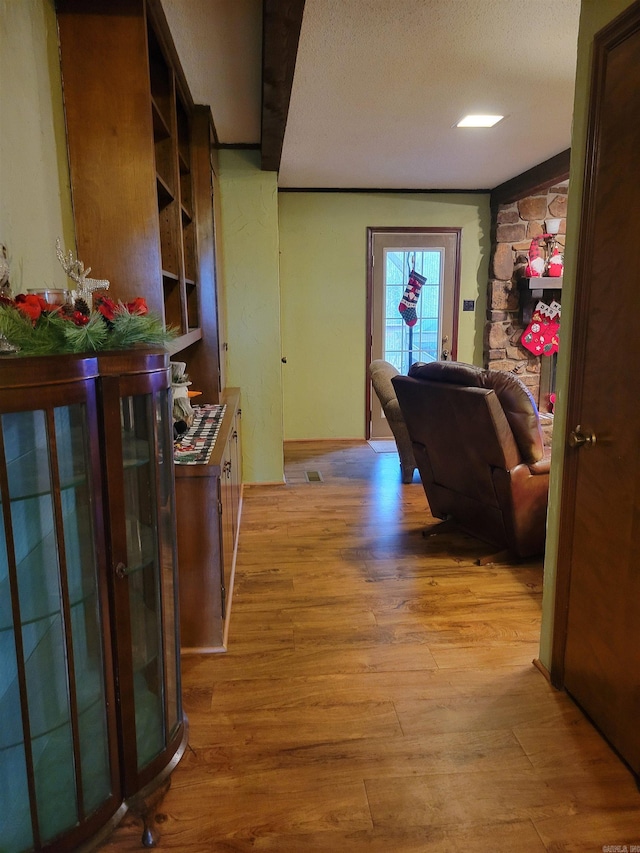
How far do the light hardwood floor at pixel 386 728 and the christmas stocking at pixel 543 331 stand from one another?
9.95 ft

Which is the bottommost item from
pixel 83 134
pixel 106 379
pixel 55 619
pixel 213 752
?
pixel 213 752

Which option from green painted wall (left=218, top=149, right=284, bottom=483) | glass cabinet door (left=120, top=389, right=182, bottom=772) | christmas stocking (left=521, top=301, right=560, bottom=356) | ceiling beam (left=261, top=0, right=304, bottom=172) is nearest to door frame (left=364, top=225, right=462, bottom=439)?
christmas stocking (left=521, top=301, right=560, bottom=356)

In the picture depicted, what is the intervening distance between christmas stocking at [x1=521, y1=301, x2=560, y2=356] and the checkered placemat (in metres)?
3.48

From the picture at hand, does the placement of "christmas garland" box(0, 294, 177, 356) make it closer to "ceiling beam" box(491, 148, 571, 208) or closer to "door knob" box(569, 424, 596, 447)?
"door knob" box(569, 424, 596, 447)

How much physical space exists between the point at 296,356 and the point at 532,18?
3.61 metres

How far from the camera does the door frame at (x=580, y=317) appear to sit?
5.18 feet

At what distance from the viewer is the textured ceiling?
215 cm

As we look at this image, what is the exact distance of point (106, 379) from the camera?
4.00ft

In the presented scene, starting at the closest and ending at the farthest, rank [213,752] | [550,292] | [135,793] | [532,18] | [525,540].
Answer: [135,793] → [213,752] → [532,18] → [525,540] → [550,292]

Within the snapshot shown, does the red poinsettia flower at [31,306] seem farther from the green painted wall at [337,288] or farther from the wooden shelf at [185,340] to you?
the green painted wall at [337,288]

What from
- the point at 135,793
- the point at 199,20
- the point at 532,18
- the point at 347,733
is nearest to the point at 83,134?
the point at 199,20

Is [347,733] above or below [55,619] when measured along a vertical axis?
below

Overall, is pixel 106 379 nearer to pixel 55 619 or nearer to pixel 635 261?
pixel 55 619

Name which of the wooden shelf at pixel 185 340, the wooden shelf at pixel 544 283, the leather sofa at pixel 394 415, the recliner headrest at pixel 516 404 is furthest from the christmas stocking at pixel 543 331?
the wooden shelf at pixel 185 340
